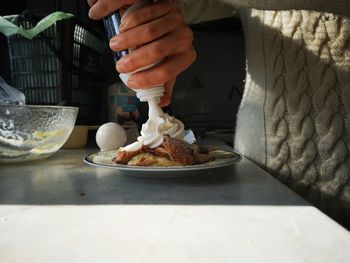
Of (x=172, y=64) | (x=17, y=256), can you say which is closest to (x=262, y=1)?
(x=172, y=64)

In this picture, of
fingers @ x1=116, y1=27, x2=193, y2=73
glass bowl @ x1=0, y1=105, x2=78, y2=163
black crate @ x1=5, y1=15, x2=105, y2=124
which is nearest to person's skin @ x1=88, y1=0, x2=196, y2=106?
fingers @ x1=116, y1=27, x2=193, y2=73

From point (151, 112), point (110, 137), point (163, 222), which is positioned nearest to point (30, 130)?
point (110, 137)

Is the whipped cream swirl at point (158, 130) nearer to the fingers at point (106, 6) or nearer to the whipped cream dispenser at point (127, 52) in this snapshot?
the whipped cream dispenser at point (127, 52)

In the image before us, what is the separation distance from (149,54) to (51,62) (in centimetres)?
55

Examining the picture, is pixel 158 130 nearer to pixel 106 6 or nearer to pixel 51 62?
pixel 106 6

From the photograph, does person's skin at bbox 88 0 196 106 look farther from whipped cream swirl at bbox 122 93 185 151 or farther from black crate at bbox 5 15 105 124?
black crate at bbox 5 15 105 124

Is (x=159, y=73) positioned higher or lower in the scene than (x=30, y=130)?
higher

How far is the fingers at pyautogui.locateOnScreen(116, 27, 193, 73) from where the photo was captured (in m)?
0.46

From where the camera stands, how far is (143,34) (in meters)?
0.47

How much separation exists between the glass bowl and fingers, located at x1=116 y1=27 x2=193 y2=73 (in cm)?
27

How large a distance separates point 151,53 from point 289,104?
29cm

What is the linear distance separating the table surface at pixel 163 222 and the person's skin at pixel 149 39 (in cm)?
17

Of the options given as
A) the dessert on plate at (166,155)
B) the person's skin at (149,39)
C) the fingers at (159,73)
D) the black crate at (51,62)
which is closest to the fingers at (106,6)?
the person's skin at (149,39)

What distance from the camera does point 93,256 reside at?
24 centimetres
